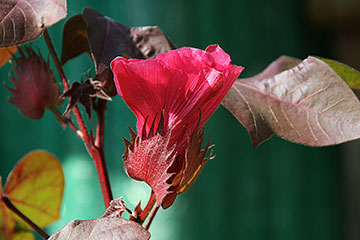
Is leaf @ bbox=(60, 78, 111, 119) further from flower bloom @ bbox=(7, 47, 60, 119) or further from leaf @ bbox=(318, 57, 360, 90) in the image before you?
leaf @ bbox=(318, 57, 360, 90)

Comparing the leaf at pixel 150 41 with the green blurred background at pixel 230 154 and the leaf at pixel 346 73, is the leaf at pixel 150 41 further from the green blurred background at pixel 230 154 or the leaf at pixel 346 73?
the green blurred background at pixel 230 154

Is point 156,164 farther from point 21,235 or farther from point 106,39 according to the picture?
point 21,235

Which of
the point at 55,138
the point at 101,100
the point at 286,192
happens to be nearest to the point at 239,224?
the point at 286,192

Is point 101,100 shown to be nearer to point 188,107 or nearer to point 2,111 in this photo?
point 188,107

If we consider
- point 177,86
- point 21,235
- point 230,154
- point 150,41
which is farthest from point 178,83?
point 230,154

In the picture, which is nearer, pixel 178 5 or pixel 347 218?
pixel 178 5

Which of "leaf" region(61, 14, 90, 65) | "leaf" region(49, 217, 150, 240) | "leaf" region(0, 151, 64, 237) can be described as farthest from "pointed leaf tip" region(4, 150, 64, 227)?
"leaf" region(49, 217, 150, 240)

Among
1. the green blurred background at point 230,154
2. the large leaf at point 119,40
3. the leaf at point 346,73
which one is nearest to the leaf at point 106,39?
the large leaf at point 119,40
